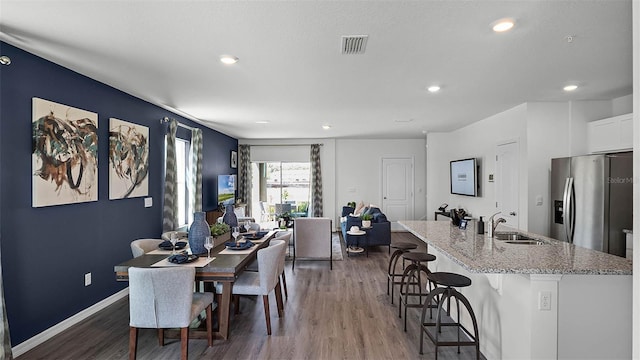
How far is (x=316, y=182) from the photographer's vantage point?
28.3 ft

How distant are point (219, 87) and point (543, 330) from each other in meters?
3.59

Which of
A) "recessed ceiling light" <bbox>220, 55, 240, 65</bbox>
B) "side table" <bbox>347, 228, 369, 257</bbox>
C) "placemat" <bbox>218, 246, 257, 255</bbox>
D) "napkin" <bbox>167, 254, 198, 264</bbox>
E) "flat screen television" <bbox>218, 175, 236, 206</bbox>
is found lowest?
"side table" <bbox>347, 228, 369, 257</bbox>

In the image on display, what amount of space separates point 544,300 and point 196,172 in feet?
17.2

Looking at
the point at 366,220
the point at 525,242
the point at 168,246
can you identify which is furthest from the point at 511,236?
the point at 168,246

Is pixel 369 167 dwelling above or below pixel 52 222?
above

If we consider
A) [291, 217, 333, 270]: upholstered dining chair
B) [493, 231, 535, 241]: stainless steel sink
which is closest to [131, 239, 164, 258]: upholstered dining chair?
[291, 217, 333, 270]: upholstered dining chair

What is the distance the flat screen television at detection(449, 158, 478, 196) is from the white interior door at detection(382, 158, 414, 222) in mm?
1572

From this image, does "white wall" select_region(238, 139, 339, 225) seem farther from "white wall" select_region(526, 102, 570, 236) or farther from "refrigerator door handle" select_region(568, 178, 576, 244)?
"refrigerator door handle" select_region(568, 178, 576, 244)

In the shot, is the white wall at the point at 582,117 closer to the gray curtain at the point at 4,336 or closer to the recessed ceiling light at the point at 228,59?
the recessed ceiling light at the point at 228,59

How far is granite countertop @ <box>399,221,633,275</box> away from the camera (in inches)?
74.0

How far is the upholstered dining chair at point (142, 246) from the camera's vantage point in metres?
3.18

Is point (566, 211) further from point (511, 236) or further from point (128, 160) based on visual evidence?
point (128, 160)

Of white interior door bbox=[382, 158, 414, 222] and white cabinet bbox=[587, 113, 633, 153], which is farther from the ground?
white cabinet bbox=[587, 113, 633, 153]

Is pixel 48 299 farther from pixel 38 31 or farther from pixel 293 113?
pixel 293 113
